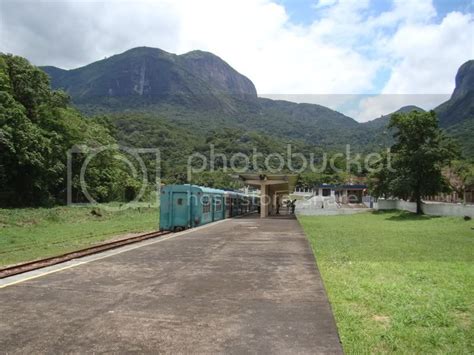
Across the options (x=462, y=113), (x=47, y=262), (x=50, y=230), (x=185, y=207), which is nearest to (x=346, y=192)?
(x=185, y=207)

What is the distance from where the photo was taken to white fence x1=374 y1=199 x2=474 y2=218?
91.7ft

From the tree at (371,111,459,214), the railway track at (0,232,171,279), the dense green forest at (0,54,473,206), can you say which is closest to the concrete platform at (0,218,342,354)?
the railway track at (0,232,171,279)

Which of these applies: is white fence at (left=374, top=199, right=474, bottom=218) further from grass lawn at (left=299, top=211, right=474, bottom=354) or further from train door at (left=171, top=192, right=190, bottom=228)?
train door at (left=171, top=192, right=190, bottom=228)

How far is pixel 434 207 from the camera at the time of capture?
33500 mm

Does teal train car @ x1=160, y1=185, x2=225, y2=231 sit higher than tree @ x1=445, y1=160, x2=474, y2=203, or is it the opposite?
tree @ x1=445, y1=160, x2=474, y2=203

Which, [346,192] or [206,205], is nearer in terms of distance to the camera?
[206,205]

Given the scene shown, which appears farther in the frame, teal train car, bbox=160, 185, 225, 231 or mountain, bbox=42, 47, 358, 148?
mountain, bbox=42, 47, 358, 148

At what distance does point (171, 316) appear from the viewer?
612 cm

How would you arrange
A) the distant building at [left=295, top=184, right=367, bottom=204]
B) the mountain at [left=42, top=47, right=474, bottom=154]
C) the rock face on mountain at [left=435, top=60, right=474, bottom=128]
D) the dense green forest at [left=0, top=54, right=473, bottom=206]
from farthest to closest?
1. the mountain at [left=42, top=47, right=474, bottom=154]
2. the rock face on mountain at [left=435, top=60, right=474, bottom=128]
3. the distant building at [left=295, top=184, right=367, bottom=204]
4. the dense green forest at [left=0, top=54, right=473, bottom=206]

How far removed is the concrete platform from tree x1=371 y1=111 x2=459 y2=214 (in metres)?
25.4

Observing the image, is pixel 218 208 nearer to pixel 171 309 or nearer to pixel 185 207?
pixel 185 207

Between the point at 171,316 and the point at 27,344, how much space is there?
6.13 ft

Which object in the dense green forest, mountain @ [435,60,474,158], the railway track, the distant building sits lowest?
the railway track

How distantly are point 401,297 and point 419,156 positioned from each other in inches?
1118
